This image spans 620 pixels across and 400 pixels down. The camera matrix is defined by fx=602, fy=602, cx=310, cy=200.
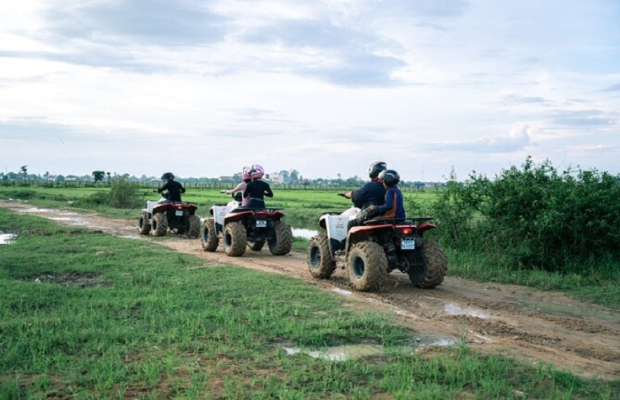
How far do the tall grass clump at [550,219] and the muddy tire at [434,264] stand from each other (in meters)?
2.87

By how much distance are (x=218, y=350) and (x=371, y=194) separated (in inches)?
184

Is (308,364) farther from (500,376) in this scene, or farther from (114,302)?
(114,302)

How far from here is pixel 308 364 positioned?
18.1 ft

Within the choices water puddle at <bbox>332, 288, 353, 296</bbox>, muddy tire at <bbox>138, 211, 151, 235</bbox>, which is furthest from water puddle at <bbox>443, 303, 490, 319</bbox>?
muddy tire at <bbox>138, 211, 151, 235</bbox>

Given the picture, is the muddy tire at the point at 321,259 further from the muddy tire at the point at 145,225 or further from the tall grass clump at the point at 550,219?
the muddy tire at the point at 145,225

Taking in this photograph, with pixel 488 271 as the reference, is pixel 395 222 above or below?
above

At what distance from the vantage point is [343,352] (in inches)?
239

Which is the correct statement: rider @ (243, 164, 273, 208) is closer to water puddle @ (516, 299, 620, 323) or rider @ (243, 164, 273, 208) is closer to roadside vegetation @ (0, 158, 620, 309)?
roadside vegetation @ (0, 158, 620, 309)

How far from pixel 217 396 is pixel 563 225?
862cm

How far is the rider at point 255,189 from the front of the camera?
1437cm

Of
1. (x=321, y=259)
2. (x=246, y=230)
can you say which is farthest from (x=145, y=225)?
(x=321, y=259)

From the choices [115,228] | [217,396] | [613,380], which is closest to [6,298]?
[217,396]

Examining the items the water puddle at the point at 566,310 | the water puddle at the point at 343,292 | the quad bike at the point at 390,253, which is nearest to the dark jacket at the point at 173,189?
the quad bike at the point at 390,253

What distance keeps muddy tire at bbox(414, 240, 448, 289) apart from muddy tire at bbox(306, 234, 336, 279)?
1.74m
